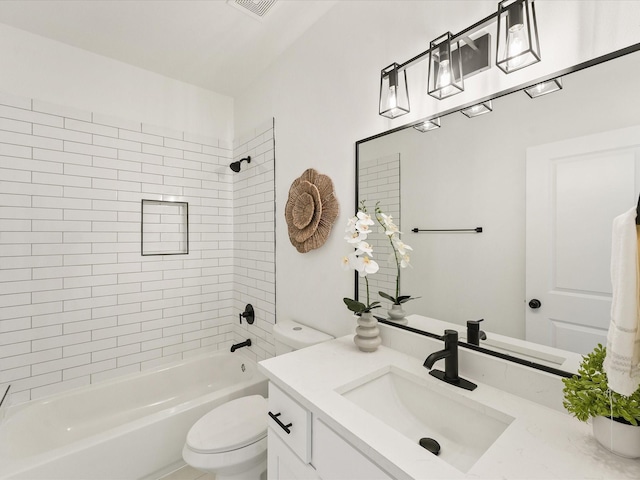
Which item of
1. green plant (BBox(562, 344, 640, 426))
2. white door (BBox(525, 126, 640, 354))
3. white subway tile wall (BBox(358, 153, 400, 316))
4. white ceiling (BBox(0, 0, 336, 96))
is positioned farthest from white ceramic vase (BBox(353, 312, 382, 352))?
white ceiling (BBox(0, 0, 336, 96))

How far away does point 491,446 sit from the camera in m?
0.74

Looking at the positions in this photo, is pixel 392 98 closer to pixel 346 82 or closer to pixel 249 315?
pixel 346 82

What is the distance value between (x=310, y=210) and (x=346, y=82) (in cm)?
73

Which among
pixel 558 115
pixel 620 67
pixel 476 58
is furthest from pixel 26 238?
A: pixel 620 67

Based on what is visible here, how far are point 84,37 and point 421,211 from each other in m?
2.40

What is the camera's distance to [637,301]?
629 mm

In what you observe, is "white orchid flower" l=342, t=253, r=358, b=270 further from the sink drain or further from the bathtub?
the bathtub

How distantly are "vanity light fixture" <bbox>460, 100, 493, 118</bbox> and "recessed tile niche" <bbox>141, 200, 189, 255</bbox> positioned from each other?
2.20m

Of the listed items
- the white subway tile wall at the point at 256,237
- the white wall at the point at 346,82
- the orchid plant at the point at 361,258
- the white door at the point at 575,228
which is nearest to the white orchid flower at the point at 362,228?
the orchid plant at the point at 361,258

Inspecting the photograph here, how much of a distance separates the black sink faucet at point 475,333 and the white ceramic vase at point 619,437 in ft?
1.33

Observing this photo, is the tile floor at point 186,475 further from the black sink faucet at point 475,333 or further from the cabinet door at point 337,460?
the black sink faucet at point 475,333

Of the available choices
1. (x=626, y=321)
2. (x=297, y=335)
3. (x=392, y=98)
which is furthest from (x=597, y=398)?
(x=297, y=335)

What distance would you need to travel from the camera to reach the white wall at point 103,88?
1911 millimetres

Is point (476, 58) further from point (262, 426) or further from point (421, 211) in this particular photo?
point (262, 426)
